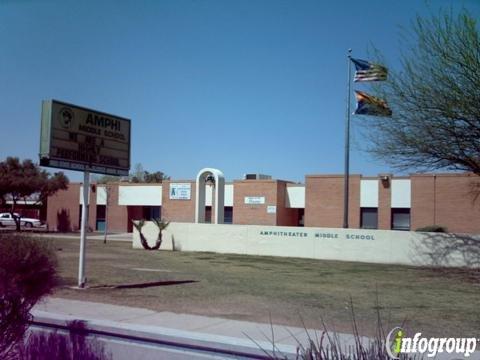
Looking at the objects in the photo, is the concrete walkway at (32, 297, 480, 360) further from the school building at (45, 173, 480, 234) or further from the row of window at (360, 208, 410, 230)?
the row of window at (360, 208, 410, 230)

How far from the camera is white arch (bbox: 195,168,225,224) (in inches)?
1344

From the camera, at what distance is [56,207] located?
62.2 meters

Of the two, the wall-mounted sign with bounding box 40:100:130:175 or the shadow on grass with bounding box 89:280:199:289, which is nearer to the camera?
the wall-mounted sign with bounding box 40:100:130:175

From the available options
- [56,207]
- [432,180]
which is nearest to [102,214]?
[56,207]

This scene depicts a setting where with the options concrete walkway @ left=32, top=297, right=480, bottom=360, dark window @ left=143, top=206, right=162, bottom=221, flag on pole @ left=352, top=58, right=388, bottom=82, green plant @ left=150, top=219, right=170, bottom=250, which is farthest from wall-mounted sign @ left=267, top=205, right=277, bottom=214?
concrete walkway @ left=32, top=297, right=480, bottom=360

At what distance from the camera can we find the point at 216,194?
34250mm

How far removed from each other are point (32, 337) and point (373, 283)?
11635 mm

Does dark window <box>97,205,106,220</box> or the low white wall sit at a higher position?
dark window <box>97,205,106,220</box>

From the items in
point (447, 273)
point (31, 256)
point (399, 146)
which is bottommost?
point (447, 273)

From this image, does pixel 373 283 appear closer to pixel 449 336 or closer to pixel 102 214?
pixel 449 336

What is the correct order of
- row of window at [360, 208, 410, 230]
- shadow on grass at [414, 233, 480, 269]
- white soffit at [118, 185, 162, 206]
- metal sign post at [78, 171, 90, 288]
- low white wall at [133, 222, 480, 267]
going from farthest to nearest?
white soffit at [118, 185, 162, 206]
row of window at [360, 208, 410, 230]
low white wall at [133, 222, 480, 267]
shadow on grass at [414, 233, 480, 269]
metal sign post at [78, 171, 90, 288]

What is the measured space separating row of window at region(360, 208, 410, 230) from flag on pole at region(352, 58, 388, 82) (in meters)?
18.6

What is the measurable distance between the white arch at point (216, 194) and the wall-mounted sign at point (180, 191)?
18.6 meters

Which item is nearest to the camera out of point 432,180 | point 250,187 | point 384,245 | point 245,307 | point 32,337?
point 32,337
